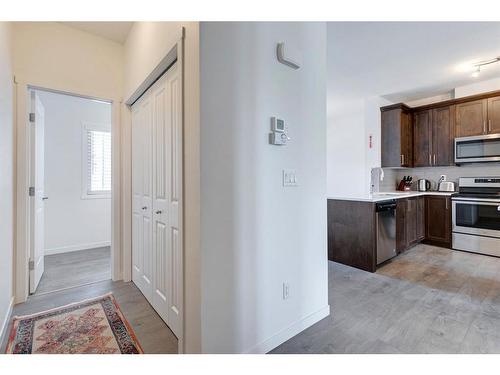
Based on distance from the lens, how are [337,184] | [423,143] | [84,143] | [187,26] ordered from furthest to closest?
[337,184] < [423,143] < [84,143] < [187,26]

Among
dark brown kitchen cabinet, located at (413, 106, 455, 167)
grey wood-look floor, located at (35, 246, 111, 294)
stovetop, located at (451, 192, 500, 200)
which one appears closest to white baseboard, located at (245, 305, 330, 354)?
grey wood-look floor, located at (35, 246, 111, 294)

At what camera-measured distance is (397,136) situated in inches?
178

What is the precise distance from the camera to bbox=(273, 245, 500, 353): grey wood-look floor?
1715mm

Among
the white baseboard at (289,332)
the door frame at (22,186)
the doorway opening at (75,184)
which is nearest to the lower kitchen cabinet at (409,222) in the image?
the white baseboard at (289,332)

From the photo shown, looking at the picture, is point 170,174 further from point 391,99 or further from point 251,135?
point 391,99

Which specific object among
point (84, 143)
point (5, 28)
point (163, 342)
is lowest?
point (163, 342)

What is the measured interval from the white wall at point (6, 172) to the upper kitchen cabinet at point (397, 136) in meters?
5.26

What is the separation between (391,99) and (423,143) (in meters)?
1.05

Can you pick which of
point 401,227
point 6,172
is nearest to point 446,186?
point 401,227

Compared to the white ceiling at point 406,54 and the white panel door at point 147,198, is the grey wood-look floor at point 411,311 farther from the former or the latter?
the white ceiling at point 406,54

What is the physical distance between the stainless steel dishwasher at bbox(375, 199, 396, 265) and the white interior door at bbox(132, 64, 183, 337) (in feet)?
7.98

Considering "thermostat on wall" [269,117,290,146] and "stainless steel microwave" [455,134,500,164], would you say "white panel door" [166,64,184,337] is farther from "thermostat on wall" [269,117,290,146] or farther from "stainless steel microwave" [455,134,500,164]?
"stainless steel microwave" [455,134,500,164]

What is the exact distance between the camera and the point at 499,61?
3.30 meters

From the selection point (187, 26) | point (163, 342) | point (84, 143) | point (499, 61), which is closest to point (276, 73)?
point (187, 26)
